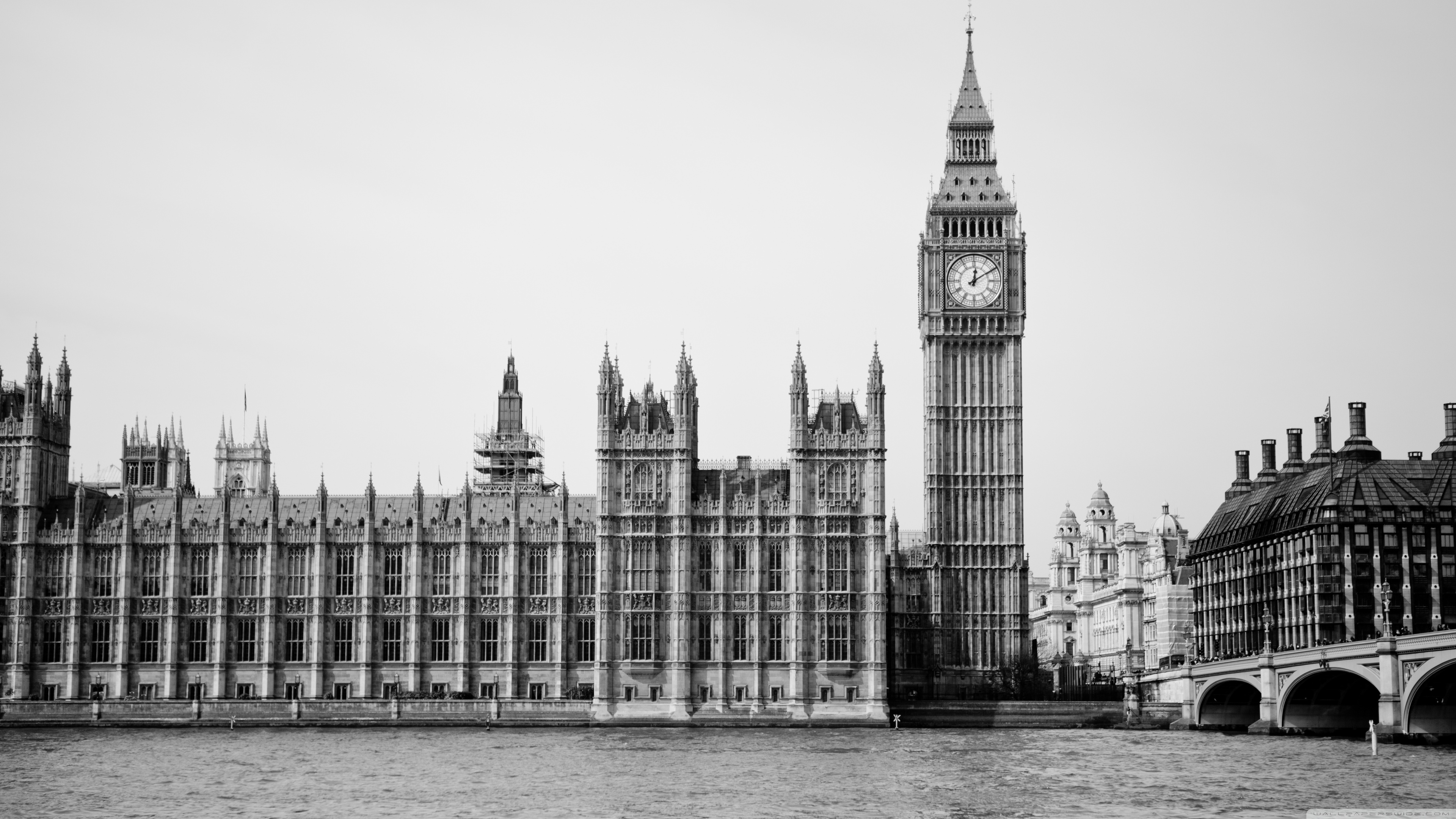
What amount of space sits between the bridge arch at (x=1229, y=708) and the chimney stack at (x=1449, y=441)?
25.8 m

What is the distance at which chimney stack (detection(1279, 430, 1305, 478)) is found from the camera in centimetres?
16738

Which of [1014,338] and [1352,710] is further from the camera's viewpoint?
[1014,338]

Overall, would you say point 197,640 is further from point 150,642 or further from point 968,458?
point 968,458

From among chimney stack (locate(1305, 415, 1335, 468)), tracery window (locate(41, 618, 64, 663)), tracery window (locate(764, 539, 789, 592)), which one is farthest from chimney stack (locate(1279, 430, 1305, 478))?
tracery window (locate(41, 618, 64, 663))

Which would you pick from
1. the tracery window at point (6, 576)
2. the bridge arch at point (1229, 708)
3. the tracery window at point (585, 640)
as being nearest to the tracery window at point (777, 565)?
the tracery window at point (585, 640)

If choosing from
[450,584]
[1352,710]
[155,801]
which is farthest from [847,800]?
[450,584]

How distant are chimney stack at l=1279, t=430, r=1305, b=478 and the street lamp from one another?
2441 centimetres

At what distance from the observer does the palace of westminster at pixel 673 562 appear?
13950 centimetres

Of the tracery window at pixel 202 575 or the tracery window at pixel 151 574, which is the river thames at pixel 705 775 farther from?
the tracery window at pixel 202 575

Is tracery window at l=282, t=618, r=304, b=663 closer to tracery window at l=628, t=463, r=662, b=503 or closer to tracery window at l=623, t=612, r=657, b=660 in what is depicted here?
tracery window at l=623, t=612, r=657, b=660

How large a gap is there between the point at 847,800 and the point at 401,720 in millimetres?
60941

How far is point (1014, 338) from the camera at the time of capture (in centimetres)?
15275

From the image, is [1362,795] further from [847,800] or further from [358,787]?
[358,787]

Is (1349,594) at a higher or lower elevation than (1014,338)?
lower
